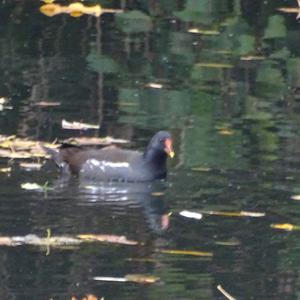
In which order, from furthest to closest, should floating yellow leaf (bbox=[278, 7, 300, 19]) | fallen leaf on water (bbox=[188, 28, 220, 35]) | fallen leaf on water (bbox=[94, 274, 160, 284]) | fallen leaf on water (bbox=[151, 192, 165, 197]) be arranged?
1. floating yellow leaf (bbox=[278, 7, 300, 19])
2. fallen leaf on water (bbox=[188, 28, 220, 35])
3. fallen leaf on water (bbox=[151, 192, 165, 197])
4. fallen leaf on water (bbox=[94, 274, 160, 284])

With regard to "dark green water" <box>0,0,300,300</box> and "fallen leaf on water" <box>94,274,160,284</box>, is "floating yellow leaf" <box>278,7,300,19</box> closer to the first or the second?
"dark green water" <box>0,0,300,300</box>

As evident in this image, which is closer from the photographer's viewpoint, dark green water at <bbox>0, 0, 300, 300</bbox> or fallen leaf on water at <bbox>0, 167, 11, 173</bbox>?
dark green water at <bbox>0, 0, 300, 300</bbox>

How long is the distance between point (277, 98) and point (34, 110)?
2.55 m

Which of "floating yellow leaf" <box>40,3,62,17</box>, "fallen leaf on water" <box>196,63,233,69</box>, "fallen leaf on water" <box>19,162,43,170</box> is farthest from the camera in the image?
"floating yellow leaf" <box>40,3,62,17</box>

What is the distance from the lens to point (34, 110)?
14469 mm

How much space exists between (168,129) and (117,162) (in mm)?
1367

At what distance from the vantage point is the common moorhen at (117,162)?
1258 cm

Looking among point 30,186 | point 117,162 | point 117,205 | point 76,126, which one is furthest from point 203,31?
point 117,205

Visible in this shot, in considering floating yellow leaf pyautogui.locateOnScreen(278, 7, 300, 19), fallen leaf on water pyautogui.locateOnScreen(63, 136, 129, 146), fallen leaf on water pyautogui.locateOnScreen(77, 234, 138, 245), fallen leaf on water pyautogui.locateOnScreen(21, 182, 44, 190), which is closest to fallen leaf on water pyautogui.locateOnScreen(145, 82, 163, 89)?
fallen leaf on water pyautogui.locateOnScreen(63, 136, 129, 146)

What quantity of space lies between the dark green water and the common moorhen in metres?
0.13

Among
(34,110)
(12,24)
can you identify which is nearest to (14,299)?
(34,110)

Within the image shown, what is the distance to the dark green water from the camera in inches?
387

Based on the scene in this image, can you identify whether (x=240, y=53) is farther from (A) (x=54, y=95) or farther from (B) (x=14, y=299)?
(B) (x=14, y=299)

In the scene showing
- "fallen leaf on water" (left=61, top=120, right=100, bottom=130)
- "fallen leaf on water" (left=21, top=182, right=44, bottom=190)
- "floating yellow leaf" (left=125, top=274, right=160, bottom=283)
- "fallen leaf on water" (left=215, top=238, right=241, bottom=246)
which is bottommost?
"floating yellow leaf" (left=125, top=274, right=160, bottom=283)
